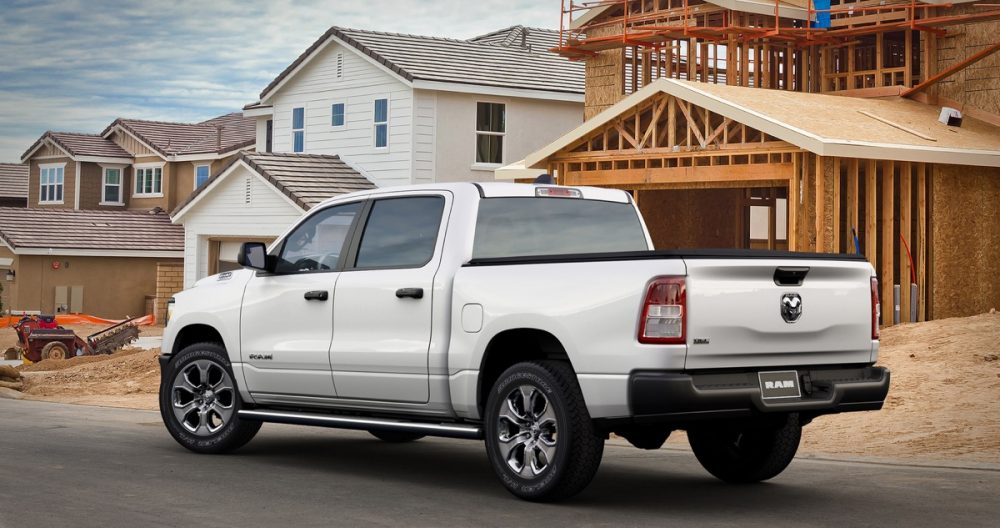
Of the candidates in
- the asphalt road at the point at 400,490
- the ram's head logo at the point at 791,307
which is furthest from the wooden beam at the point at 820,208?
the ram's head logo at the point at 791,307

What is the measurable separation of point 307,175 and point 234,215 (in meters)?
2.76

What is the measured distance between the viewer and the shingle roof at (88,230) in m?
48.0

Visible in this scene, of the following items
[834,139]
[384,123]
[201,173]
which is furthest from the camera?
[201,173]

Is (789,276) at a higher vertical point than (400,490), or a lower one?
higher

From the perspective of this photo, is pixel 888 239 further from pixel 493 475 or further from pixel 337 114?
pixel 337 114

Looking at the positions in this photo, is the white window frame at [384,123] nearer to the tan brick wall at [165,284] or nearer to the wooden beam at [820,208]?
the tan brick wall at [165,284]

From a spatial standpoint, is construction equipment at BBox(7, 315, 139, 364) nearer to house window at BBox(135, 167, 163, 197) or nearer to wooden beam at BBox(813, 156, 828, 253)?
wooden beam at BBox(813, 156, 828, 253)

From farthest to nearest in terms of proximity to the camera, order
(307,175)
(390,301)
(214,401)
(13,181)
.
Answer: (13,181) → (307,175) → (214,401) → (390,301)

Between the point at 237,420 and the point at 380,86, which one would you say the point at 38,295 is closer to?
the point at 380,86

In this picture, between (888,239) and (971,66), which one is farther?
(971,66)

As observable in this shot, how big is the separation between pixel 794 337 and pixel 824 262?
56 cm

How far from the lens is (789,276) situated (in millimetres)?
8578

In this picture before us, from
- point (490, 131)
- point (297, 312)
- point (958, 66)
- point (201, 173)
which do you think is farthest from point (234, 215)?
point (297, 312)

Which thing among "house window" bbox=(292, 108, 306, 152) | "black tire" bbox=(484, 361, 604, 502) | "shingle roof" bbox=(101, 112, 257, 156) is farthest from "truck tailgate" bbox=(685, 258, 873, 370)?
"shingle roof" bbox=(101, 112, 257, 156)
